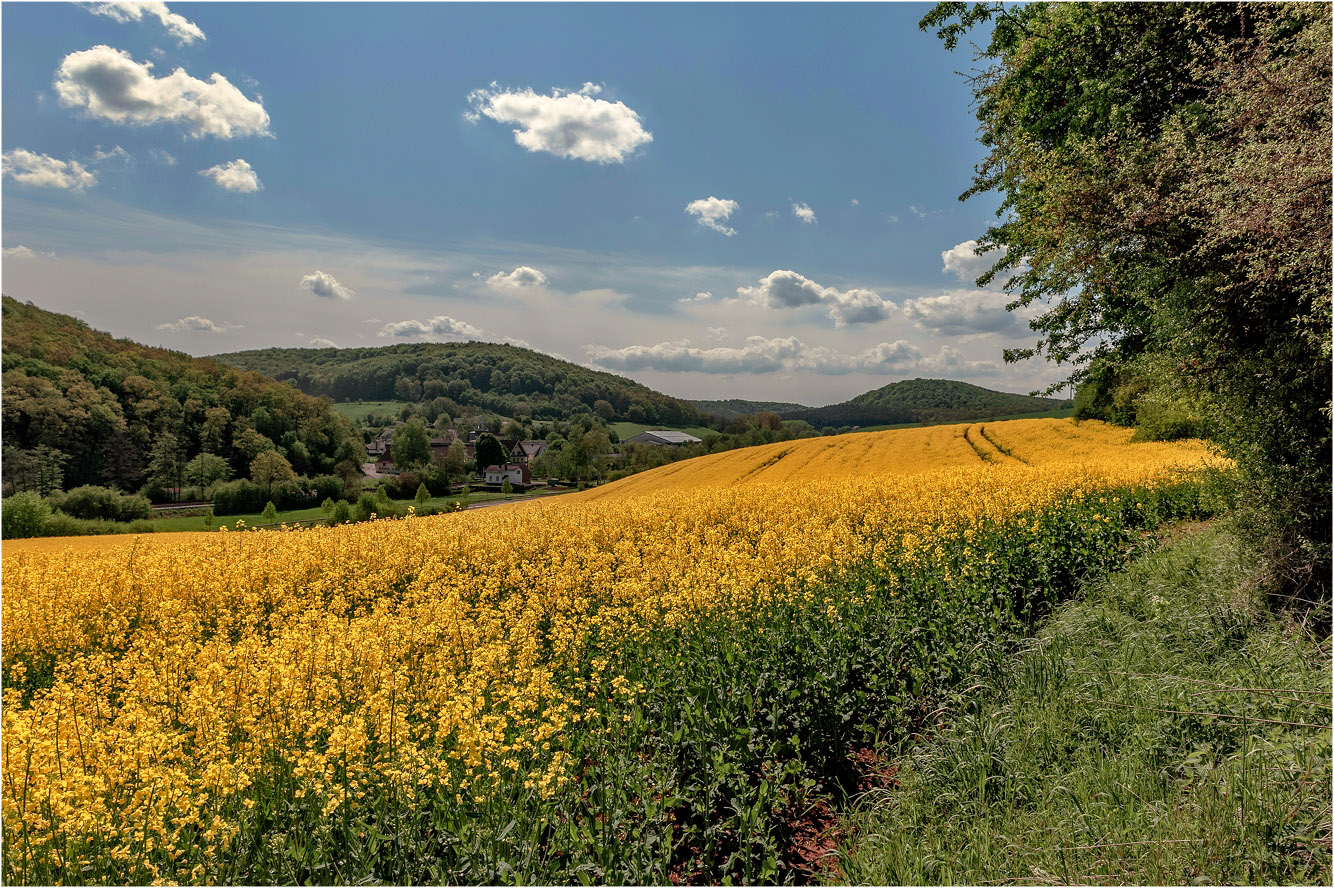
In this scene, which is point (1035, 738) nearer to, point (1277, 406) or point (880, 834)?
point (880, 834)

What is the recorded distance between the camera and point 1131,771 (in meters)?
4.02

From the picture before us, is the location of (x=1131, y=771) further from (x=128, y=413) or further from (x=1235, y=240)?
(x=128, y=413)

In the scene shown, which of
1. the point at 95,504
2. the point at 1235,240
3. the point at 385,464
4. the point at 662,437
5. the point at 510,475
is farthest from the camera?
the point at 662,437

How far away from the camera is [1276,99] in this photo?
535 centimetres

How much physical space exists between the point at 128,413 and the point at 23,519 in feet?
189

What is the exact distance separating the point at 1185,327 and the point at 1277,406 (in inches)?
45.3

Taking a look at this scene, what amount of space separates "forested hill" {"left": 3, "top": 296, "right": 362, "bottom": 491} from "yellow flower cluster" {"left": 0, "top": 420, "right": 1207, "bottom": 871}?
7081 centimetres

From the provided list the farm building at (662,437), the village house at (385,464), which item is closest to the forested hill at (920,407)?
the farm building at (662,437)

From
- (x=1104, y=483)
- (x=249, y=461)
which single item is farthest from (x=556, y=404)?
(x=1104, y=483)

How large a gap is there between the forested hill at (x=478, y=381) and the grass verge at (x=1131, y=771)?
145m

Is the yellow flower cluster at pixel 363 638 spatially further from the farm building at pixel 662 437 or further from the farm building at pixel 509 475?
the farm building at pixel 662 437

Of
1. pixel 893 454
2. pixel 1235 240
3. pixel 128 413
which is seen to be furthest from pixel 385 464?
pixel 1235 240

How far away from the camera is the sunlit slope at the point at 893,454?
28.8 metres

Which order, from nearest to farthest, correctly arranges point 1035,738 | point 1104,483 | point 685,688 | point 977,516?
point 1035,738 → point 685,688 → point 977,516 → point 1104,483
